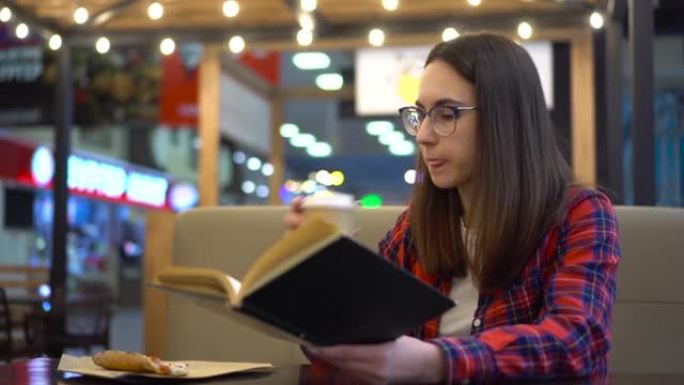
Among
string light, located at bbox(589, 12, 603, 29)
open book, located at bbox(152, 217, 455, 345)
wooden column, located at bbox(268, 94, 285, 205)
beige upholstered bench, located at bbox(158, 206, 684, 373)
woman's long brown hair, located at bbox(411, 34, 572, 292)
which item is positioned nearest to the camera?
open book, located at bbox(152, 217, 455, 345)

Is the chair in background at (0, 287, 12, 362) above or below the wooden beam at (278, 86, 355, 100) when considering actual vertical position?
below

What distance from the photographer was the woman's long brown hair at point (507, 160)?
5.71 ft

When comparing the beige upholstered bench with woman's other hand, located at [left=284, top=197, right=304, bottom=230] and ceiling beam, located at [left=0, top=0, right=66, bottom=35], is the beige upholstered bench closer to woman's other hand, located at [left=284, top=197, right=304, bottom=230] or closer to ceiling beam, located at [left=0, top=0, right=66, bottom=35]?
woman's other hand, located at [left=284, top=197, right=304, bottom=230]

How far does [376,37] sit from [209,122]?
5.30 feet

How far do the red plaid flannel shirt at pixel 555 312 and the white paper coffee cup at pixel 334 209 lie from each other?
0.25 metres

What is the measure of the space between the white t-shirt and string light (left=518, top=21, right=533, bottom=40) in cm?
529

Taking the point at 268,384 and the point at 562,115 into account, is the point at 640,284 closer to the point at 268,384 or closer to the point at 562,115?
the point at 268,384

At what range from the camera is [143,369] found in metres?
1.65

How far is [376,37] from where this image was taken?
24.4ft

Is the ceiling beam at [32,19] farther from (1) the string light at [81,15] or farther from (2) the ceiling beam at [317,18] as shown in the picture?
(2) the ceiling beam at [317,18]

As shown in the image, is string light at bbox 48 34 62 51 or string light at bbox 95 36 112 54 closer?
string light at bbox 48 34 62 51

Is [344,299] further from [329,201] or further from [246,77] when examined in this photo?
[246,77]

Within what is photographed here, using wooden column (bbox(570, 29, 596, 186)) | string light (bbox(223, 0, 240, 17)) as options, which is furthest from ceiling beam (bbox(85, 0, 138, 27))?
wooden column (bbox(570, 29, 596, 186))

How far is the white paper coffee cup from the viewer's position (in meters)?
1.33
